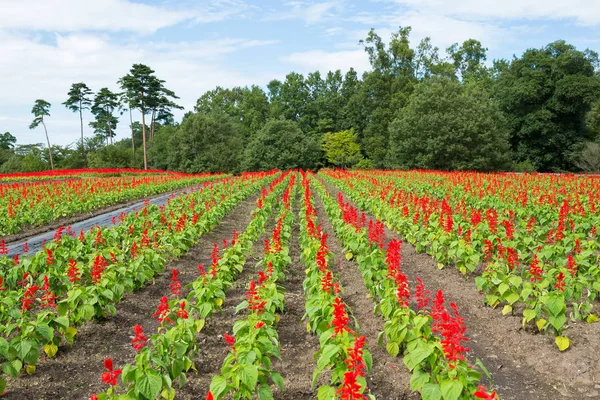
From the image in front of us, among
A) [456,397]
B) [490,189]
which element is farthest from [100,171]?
[456,397]

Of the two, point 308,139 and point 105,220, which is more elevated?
point 308,139

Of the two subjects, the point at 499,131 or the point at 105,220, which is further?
the point at 499,131

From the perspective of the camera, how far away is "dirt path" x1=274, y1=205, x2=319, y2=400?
461 cm

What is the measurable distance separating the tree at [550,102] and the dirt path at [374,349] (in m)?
45.7

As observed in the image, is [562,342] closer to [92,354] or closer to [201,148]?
[92,354]

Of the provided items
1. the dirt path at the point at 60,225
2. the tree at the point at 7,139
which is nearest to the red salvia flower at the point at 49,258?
the dirt path at the point at 60,225

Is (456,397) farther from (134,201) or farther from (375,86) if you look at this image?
(375,86)

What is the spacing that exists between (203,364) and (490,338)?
3549 mm

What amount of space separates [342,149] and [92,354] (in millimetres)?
58733

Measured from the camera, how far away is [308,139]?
A: 205 feet

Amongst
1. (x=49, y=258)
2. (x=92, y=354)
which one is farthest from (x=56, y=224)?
(x=92, y=354)

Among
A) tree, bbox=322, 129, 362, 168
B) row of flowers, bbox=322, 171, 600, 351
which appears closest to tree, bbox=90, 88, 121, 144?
tree, bbox=322, 129, 362, 168

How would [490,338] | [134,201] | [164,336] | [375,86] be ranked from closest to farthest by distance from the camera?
1. [164,336]
2. [490,338]
3. [134,201]
4. [375,86]

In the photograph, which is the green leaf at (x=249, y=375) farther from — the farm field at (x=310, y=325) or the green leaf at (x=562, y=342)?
the green leaf at (x=562, y=342)
